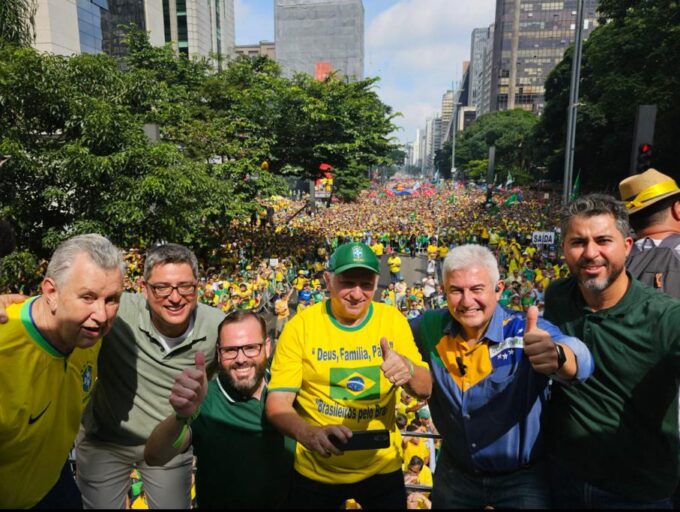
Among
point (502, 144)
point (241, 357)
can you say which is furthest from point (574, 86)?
point (502, 144)

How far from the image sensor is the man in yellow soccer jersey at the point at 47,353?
6.30 ft

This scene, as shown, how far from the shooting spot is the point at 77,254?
2037mm

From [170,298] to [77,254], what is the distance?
2.44 ft

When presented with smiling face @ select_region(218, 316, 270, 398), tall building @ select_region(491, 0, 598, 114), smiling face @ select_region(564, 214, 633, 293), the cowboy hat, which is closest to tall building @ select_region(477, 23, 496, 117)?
tall building @ select_region(491, 0, 598, 114)

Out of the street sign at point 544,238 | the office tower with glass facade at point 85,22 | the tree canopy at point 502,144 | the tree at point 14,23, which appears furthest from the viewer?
the tree canopy at point 502,144

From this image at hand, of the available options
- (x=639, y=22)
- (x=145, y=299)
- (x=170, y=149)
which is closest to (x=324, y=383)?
(x=145, y=299)

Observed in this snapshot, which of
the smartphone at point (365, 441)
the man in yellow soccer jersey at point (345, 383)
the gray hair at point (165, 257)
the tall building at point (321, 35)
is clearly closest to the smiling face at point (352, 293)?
the man in yellow soccer jersey at point (345, 383)

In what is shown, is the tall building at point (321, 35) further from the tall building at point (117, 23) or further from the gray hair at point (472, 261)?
the gray hair at point (472, 261)

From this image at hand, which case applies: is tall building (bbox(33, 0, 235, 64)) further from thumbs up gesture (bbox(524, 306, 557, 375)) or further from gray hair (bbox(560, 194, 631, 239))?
thumbs up gesture (bbox(524, 306, 557, 375))

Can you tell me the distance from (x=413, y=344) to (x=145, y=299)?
1.77 metres

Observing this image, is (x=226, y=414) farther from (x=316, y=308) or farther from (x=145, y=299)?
(x=145, y=299)

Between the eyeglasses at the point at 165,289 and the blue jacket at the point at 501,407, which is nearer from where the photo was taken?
the blue jacket at the point at 501,407

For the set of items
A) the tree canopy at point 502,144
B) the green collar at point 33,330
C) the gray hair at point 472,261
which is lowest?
the green collar at point 33,330

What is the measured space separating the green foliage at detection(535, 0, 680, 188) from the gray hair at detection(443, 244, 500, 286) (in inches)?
653
